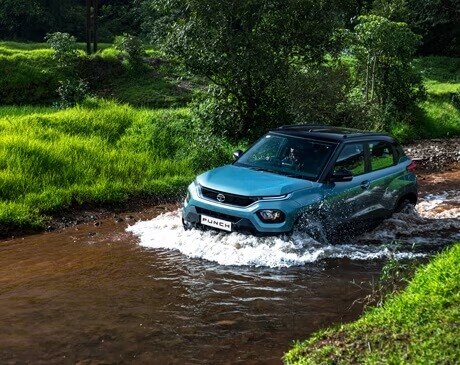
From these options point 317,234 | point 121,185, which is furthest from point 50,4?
point 317,234

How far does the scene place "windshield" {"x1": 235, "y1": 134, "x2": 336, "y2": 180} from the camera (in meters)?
8.56

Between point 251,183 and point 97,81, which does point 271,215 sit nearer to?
point 251,183

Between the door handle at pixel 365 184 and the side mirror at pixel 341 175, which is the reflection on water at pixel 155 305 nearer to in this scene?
the side mirror at pixel 341 175

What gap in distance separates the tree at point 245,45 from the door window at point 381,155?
4.92 metres

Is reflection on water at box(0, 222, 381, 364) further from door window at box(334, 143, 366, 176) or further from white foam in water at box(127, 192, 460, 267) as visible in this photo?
door window at box(334, 143, 366, 176)

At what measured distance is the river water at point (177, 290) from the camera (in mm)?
5523

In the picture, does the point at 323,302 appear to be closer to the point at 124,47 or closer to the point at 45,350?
the point at 45,350

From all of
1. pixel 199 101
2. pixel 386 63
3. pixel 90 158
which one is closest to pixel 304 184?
pixel 90 158

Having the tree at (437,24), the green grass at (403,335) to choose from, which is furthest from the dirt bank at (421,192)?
the tree at (437,24)

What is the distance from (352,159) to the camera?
8.91m

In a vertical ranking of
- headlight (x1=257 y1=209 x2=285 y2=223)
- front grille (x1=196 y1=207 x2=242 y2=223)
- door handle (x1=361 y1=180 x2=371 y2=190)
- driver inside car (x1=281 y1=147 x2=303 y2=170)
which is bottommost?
front grille (x1=196 y1=207 x2=242 y2=223)

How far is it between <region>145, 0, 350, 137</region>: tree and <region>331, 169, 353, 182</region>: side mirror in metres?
5.94

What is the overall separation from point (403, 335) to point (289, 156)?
4326 mm

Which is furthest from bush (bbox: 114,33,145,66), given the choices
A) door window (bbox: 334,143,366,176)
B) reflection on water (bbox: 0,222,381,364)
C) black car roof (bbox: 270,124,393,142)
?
door window (bbox: 334,143,366,176)
